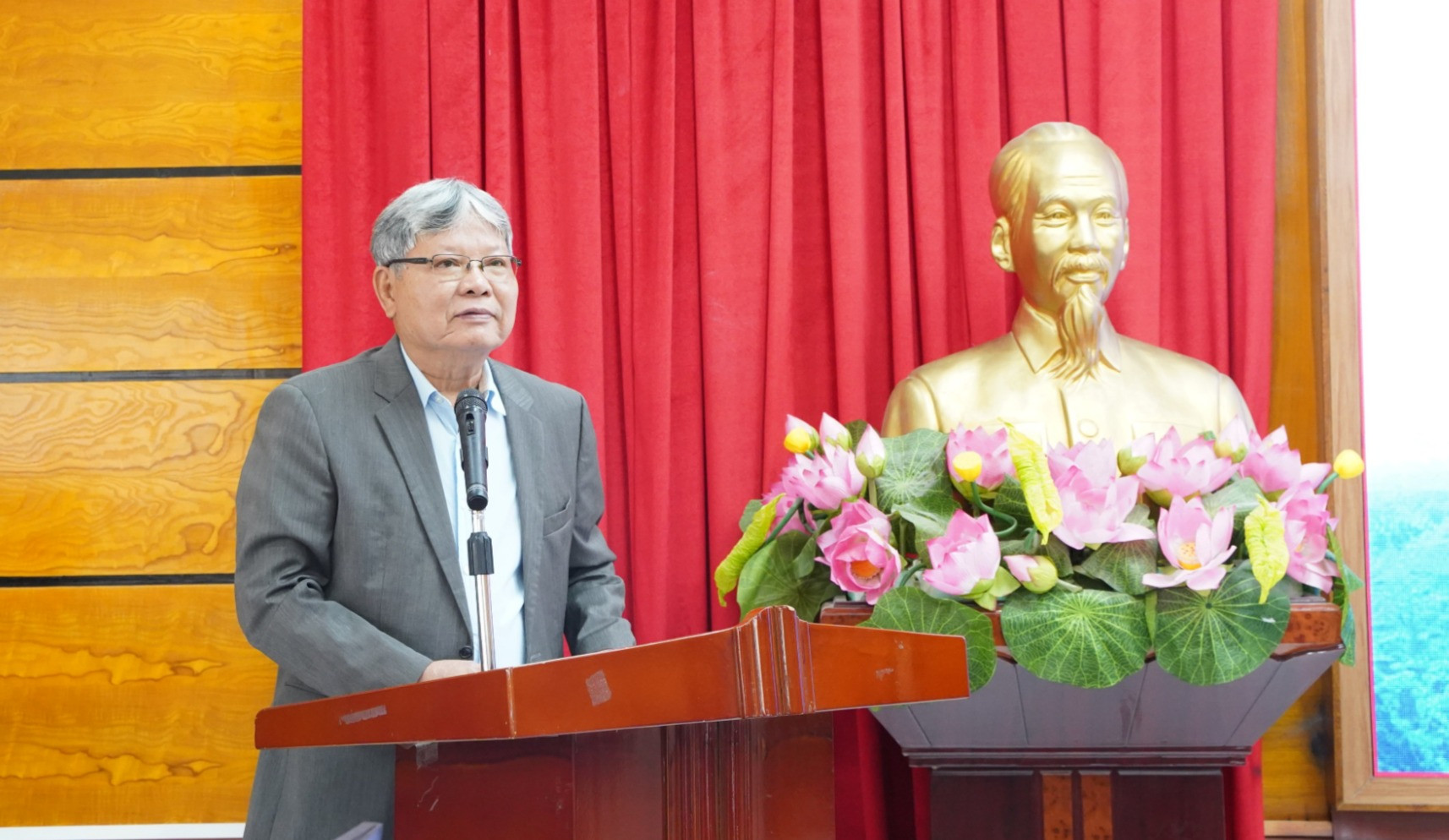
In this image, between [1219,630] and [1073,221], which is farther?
[1073,221]

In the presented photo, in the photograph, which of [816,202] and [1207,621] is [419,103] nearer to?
[816,202]

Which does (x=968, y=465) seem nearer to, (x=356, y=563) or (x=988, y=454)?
(x=988, y=454)

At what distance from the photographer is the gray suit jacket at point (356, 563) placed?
1515 mm

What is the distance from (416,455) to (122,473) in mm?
1210

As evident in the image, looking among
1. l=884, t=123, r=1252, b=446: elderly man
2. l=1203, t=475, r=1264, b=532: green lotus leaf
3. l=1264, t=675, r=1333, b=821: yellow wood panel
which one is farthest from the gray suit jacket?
l=1264, t=675, r=1333, b=821: yellow wood panel

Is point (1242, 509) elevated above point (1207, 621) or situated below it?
above

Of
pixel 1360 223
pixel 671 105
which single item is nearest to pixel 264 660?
pixel 671 105

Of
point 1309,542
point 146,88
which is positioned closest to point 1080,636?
point 1309,542

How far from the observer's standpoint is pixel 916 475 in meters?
1.69

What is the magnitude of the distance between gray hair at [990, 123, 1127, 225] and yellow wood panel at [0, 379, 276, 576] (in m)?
1.52

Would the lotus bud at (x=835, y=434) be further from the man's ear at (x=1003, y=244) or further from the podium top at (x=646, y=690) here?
the podium top at (x=646, y=690)

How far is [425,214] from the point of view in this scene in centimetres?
167

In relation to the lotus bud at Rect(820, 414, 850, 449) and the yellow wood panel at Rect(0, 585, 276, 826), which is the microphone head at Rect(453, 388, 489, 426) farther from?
the yellow wood panel at Rect(0, 585, 276, 826)

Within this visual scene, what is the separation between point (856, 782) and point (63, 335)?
1.81m
